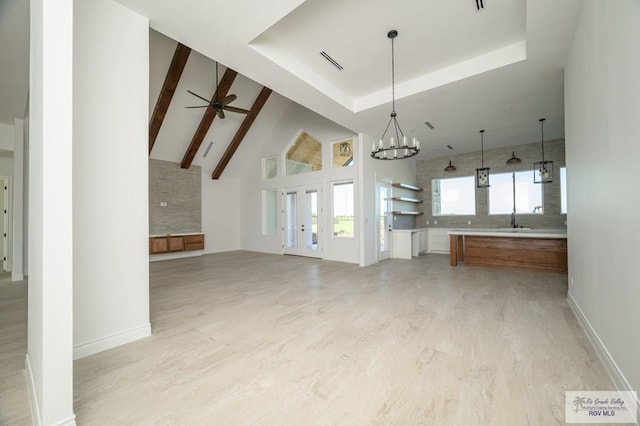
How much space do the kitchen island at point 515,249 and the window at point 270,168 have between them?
5.93 meters

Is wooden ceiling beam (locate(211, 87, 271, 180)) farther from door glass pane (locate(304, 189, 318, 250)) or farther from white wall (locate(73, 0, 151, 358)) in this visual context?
white wall (locate(73, 0, 151, 358))

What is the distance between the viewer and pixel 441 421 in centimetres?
151

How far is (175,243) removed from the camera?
7.58 m

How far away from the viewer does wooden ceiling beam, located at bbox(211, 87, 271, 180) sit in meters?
7.28

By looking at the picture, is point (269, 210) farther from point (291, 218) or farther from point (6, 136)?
point (6, 136)

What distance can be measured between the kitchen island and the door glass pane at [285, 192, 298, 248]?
463 cm

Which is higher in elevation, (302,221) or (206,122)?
(206,122)

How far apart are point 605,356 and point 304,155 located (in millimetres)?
7354

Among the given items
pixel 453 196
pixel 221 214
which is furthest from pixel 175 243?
pixel 453 196

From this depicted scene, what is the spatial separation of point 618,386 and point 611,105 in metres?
2.00

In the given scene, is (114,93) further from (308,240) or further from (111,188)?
(308,240)

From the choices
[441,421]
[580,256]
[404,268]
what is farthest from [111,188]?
[404,268]

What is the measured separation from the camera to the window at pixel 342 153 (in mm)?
7000

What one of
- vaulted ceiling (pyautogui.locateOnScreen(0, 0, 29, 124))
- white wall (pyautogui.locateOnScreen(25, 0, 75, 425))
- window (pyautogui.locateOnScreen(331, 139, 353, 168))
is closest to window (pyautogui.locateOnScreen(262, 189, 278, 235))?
window (pyautogui.locateOnScreen(331, 139, 353, 168))
